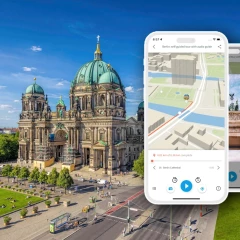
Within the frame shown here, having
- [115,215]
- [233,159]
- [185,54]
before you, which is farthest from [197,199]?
[115,215]

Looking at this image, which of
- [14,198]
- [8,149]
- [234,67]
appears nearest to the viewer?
[234,67]

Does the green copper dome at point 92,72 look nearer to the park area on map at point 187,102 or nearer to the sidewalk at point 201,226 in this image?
the sidewalk at point 201,226

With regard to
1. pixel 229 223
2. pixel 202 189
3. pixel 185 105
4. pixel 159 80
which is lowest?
pixel 229 223

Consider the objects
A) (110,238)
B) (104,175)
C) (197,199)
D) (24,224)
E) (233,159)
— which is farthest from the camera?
(104,175)

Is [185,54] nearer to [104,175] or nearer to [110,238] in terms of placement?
[110,238]

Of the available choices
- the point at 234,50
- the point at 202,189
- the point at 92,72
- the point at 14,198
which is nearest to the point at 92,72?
the point at 92,72

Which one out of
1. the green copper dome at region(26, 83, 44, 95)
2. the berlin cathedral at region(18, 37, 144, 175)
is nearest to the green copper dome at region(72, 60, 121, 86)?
the berlin cathedral at region(18, 37, 144, 175)

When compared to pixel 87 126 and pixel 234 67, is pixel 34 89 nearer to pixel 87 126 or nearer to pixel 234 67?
pixel 87 126
